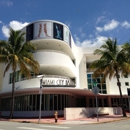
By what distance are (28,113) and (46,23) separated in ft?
41.6

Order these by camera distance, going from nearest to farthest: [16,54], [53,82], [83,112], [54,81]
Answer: [83,112] → [16,54] → [53,82] → [54,81]

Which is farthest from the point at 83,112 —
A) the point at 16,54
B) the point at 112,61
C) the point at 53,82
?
the point at 16,54

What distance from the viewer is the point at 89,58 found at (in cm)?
3291

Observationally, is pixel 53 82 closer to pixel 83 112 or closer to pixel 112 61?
pixel 83 112

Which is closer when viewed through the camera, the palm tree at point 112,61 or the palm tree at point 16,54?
the palm tree at point 16,54

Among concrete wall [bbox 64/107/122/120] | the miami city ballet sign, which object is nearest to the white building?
the miami city ballet sign

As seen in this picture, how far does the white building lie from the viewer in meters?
20.6

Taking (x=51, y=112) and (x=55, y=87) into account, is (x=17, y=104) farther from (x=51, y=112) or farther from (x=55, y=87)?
(x=55, y=87)

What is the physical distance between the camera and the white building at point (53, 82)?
20562mm

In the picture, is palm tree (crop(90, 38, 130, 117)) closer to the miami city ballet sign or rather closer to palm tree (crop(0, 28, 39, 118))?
the miami city ballet sign

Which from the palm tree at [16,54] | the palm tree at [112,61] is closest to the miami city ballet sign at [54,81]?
the palm tree at [16,54]

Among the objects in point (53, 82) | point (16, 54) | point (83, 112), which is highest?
point (16, 54)

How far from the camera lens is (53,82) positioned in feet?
66.5

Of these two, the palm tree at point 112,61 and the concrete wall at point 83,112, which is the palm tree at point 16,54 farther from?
the palm tree at point 112,61
